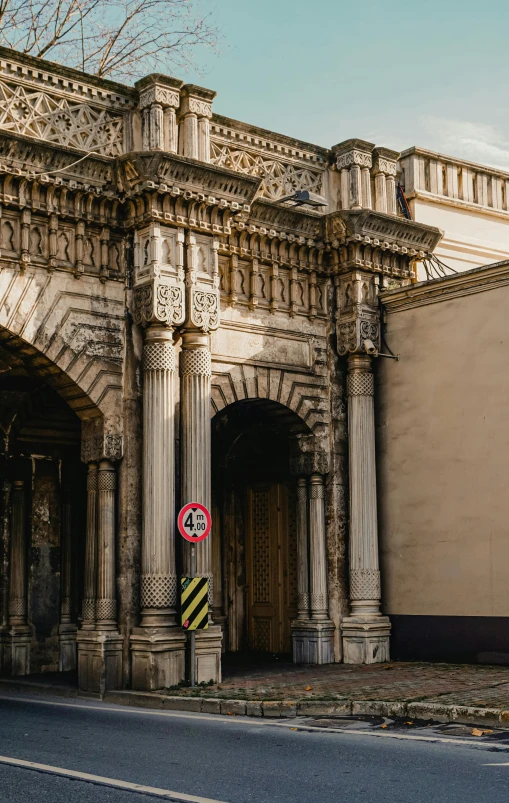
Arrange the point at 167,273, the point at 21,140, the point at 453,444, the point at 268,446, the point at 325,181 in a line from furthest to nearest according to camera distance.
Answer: the point at 268,446
the point at 325,181
the point at 453,444
the point at 167,273
the point at 21,140

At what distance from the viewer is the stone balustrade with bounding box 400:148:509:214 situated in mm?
18844

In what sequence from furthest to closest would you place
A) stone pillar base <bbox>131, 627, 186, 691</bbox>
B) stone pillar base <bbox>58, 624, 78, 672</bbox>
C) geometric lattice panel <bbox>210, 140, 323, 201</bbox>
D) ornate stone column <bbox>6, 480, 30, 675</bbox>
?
stone pillar base <bbox>58, 624, 78, 672</bbox> → ornate stone column <bbox>6, 480, 30, 675</bbox> → geometric lattice panel <bbox>210, 140, 323, 201</bbox> → stone pillar base <bbox>131, 627, 186, 691</bbox>

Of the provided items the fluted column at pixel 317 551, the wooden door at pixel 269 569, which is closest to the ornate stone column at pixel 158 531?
the fluted column at pixel 317 551

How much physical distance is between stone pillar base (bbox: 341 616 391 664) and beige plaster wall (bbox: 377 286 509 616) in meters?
0.39

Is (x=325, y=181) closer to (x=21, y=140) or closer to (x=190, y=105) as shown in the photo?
(x=190, y=105)

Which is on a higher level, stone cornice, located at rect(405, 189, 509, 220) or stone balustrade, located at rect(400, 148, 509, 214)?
stone balustrade, located at rect(400, 148, 509, 214)

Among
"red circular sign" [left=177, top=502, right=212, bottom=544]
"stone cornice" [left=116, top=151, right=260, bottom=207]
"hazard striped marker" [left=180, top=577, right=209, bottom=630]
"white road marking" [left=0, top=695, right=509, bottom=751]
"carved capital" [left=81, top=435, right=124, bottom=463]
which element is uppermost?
"stone cornice" [left=116, top=151, right=260, bottom=207]

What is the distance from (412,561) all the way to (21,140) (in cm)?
807

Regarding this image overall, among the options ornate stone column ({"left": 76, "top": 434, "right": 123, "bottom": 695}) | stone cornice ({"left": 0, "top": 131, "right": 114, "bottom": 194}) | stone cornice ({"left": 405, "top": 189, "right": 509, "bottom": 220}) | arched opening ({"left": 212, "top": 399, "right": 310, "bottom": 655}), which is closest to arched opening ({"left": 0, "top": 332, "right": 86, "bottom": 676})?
arched opening ({"left": 212, "top": 399, "right": 310, "bottom": 655})

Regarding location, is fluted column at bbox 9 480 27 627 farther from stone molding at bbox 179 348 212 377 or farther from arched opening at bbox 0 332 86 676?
stone molding at bbox 179 348 212 377

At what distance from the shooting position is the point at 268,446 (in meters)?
18.8

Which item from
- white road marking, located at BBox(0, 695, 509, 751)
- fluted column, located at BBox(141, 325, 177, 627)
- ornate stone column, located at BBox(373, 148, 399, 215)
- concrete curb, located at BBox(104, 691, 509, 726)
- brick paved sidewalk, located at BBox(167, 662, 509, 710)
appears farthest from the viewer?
ornate stone column, located at BBox(373, 148, 399, 215)

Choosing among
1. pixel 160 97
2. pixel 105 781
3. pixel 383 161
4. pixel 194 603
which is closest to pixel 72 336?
pixel 160 97

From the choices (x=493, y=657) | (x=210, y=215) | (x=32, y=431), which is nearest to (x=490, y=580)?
(x=493, y=657)
